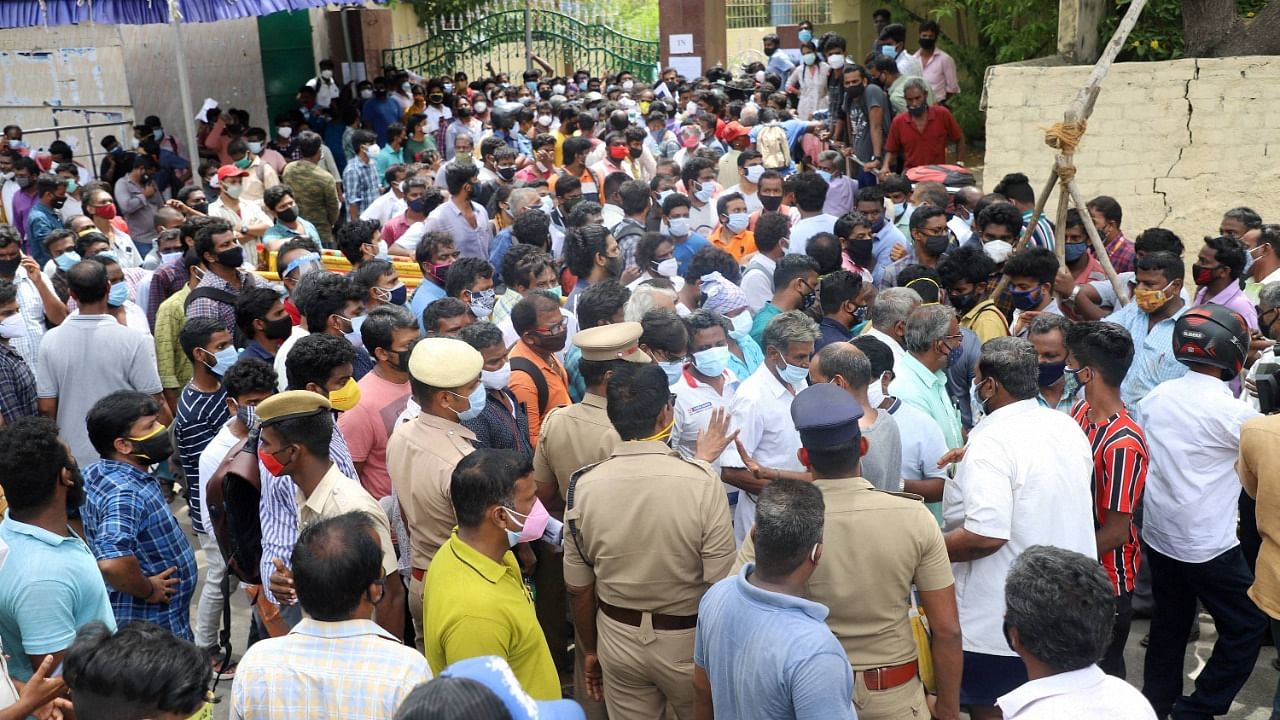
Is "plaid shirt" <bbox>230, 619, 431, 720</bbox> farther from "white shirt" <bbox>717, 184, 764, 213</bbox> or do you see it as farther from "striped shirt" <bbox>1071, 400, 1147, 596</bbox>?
"white shirt" <bbox>717, 184, 764, 213</bbox>

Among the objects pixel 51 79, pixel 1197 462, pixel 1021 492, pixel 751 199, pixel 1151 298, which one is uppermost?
pixel 51 79

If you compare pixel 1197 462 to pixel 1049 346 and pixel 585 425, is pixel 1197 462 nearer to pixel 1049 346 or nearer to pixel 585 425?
pixel 1049 346

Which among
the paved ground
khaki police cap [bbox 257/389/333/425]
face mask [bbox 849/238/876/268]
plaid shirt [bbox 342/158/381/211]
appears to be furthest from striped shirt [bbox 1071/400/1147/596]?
plaid shirt [bbox 342/158/381/211]

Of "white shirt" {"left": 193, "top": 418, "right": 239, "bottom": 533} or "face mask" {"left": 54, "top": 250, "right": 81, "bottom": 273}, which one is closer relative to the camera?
"white shirt" {"left": 193, "top": 418, "right": 239, "bottom": 533}

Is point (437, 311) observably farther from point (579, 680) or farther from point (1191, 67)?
point (1191, 67)

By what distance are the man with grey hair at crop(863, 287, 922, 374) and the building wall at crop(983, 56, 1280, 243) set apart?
530cm

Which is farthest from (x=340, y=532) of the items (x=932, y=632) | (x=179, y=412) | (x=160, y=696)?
(x=179, y=412)

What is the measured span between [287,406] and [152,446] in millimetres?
948

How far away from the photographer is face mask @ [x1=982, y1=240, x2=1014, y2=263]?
6.97 meters

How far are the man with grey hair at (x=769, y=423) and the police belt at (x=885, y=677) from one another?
1135 millimetres

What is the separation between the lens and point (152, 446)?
4312 mm

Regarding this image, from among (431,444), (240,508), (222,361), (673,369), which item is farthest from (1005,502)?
(222,361)

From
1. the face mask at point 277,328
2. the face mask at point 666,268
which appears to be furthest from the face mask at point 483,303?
the face mask at point 666,268

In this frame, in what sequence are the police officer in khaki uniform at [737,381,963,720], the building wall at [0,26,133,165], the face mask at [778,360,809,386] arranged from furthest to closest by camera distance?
the building wall at [0,26,133,165]
the face mask at [778,360,809,386]
the police officer in khaki uniform at [737,381,963,720]
